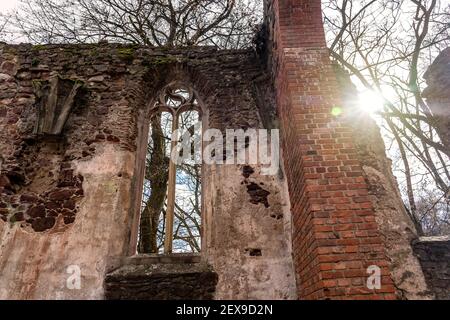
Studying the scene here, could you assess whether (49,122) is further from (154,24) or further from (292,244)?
(154,24)

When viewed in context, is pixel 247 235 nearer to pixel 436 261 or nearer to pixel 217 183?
pixel 217 183

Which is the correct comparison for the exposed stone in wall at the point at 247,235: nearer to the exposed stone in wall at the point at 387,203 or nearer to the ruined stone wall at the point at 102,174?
the ruined stone wall at the point at 102,174

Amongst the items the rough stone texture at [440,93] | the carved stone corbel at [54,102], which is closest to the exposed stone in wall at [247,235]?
the carved stone corbel at [54,102]

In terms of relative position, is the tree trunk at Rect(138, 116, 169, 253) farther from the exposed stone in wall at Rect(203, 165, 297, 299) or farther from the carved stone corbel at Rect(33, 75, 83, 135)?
the exposed stone in wall at Rect(203, 165, 297, 299)

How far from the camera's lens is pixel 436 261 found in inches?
156

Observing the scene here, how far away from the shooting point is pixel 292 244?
160 inches

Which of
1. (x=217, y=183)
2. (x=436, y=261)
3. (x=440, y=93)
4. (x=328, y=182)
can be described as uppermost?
(x=440, y=93)

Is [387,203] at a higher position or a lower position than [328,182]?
higher

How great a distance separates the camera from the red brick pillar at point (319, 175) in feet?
9.43

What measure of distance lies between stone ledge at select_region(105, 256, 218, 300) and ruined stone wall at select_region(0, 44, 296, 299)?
151 mm

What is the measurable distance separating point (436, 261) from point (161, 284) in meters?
3.52

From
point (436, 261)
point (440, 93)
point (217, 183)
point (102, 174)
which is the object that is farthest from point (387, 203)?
point (440, 93)

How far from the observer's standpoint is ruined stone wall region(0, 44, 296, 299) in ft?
13.0

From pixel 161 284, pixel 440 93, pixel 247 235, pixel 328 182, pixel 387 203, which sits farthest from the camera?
pixel 440 93
